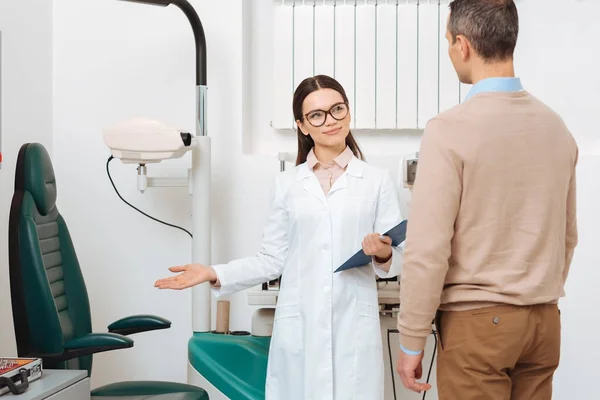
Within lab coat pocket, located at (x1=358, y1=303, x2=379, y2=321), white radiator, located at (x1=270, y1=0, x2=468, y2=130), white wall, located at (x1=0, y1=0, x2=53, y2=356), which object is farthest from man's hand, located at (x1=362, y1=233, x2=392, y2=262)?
white wall, located at (x1=0, y1=0, x2=53, y2=356)

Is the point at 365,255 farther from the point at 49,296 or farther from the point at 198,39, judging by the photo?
the point at 198,39

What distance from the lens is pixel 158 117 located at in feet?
9.71

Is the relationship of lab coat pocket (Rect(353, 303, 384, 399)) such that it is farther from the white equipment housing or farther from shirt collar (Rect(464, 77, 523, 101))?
the white equipment housing

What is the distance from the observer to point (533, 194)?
1.39 m

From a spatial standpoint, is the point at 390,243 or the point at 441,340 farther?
the point at 390,243

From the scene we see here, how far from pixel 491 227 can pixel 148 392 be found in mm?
1236

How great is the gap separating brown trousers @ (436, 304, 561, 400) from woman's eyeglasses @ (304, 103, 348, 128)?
2.53ft

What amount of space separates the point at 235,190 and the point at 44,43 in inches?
38.1

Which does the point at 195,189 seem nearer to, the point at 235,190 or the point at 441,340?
the point at 235,190

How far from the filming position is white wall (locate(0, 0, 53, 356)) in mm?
2592

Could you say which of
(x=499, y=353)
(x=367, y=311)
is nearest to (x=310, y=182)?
(x=367, y=311)

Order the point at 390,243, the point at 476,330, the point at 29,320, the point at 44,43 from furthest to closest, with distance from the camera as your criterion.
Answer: the point at 44,43 → the point at 29,320 → the point at 390,243 → the point at 476,330

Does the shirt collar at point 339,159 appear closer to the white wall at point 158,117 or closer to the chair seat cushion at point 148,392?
the chair seat cushion at point 148,392

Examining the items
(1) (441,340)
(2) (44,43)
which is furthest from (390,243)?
(2) (44,43)
